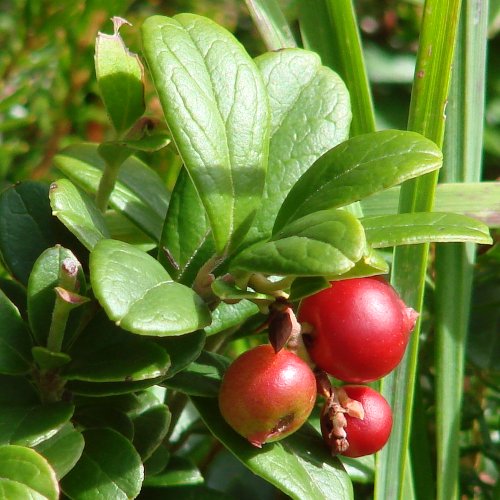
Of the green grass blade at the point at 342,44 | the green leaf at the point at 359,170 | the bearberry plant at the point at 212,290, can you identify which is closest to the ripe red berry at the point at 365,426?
the bearberry plant at the point at 212,290

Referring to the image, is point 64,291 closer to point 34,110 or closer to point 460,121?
point 460,121

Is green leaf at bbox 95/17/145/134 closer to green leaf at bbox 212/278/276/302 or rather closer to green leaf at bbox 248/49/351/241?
green leaf at bbox 248/49/351/241

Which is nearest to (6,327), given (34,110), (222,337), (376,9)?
(222,337)

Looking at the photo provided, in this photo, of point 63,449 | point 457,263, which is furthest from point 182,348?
point 457,263

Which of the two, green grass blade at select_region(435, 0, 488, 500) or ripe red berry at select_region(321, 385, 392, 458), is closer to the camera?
ripe red berry at select_region(321, 385, 392, 458)

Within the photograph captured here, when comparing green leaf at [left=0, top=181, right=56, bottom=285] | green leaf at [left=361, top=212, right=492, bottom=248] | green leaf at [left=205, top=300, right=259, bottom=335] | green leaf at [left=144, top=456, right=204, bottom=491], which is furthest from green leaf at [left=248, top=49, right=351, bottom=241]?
green leaf at [left=144, top=456, right=204, bottom=491]

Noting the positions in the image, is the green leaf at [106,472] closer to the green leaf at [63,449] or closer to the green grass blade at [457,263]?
the green leaf at [63,449]

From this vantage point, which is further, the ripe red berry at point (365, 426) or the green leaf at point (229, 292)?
the ripe red berry at point (365, 426)
